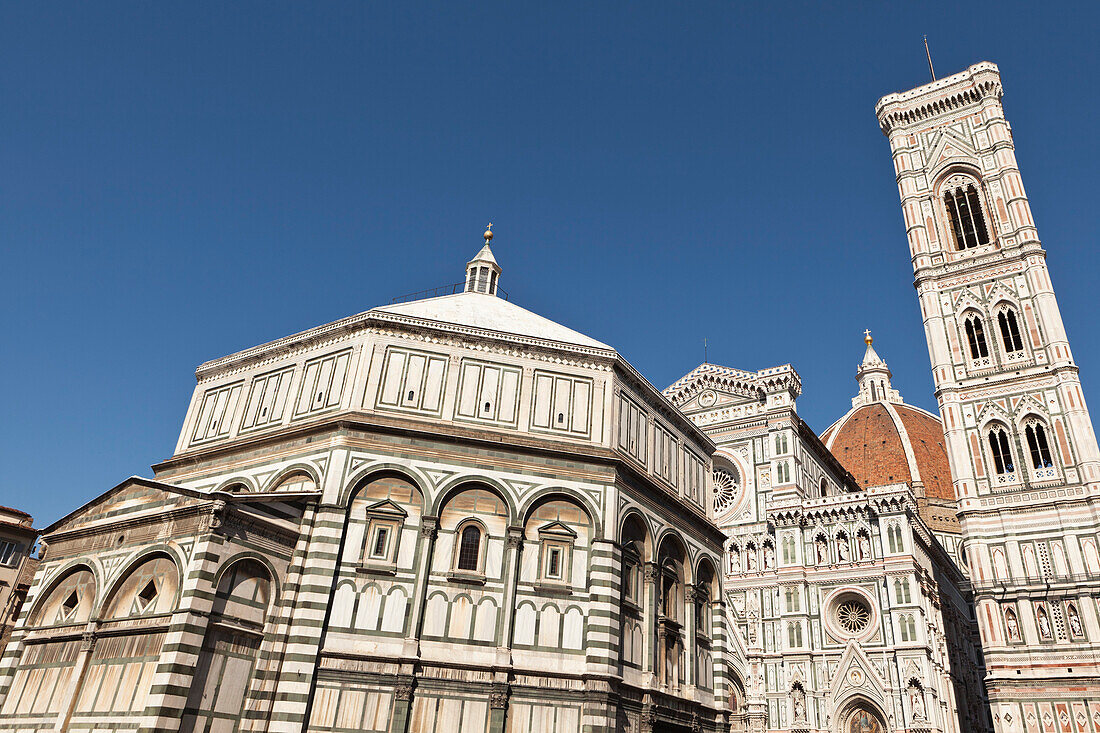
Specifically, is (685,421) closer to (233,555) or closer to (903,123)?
(233,555)

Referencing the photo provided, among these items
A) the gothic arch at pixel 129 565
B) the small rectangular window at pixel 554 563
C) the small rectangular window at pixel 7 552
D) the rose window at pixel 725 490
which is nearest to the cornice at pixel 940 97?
the rose window at pixel 725 490

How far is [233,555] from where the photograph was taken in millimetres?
17734

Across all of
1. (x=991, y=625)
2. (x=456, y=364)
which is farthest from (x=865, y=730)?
(x=456, y=364)

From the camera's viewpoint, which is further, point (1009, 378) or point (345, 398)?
point (1009, 378)

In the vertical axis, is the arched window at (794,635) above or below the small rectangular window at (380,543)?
above

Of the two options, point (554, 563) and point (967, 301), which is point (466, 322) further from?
point (967, 301)

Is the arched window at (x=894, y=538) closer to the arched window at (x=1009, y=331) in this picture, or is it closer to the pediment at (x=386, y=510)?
the arched window at (x=1009, y=331)

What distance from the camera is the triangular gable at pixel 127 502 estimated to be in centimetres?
1831

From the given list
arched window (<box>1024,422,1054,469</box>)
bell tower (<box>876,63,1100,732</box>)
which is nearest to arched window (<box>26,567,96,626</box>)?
bell tower (<box>876,63,1100,732</box>)

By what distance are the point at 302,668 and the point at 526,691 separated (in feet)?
17.1

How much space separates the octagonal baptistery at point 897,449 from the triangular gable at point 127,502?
76140 mm

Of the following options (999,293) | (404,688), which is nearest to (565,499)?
(404,688)

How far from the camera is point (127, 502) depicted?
19516 millimetres

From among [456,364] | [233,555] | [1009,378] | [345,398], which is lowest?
[233,555]
